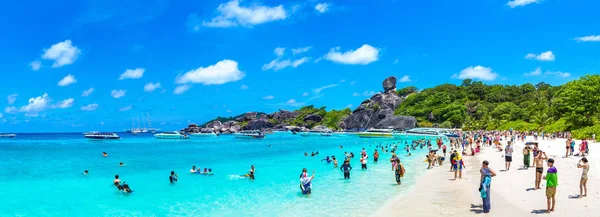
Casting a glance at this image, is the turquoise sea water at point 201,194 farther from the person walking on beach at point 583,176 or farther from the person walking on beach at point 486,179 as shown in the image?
the person walking on beach at point 583,176

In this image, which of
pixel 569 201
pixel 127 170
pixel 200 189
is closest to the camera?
pixel 569 201

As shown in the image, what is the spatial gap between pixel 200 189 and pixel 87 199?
6.53 m

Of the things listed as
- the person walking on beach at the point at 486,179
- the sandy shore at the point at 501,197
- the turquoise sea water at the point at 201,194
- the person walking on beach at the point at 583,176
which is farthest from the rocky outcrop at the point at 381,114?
the person walking on beach at the point at 486,179

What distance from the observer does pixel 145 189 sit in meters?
27.2

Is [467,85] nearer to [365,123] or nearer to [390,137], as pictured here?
[365,123]

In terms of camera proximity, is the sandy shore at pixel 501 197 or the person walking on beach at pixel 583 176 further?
the person walking on beach at pixel 583 176

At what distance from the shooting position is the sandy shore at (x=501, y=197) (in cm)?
1519

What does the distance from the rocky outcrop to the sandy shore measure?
113270 millimetres

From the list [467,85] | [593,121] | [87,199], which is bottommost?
[87,199]

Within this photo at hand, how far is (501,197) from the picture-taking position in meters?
18.1

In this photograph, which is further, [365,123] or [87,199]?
[365,123]

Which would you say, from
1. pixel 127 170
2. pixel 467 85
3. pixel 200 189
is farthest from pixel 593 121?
pixel 467 85

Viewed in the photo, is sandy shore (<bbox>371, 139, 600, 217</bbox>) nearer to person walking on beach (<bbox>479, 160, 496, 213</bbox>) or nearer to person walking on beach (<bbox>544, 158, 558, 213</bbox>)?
person walking on beach (<bbox>544, 158, 558, 213</bbox>)

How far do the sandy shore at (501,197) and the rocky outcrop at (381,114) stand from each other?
4459 inches
